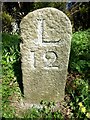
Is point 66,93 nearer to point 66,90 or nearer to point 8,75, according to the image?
point 66,90

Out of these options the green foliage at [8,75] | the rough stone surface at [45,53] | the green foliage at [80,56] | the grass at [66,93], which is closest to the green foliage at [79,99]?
the grass at [66,93]

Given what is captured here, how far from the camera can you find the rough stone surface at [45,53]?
3.49 metres

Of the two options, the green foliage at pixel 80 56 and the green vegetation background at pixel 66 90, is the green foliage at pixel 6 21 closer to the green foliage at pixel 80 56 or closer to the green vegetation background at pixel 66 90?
the green vegetation background at pixel 66 90

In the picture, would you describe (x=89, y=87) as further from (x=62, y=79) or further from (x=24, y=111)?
(x=24, y=111)

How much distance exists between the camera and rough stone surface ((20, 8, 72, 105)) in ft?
11.4

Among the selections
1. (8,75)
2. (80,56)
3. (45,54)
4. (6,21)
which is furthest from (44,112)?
(6,21)

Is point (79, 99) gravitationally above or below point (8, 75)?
below

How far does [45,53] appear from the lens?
12.1 ft

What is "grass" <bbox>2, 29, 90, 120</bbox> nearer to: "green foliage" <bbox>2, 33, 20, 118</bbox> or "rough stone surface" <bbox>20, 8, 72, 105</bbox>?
"green foliage" <bbox>2, 33, 20, 118</bbox>

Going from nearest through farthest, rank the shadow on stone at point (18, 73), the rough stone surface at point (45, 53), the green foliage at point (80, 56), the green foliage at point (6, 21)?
1. the rough stone surface at point (45, 53)
2. the shadow on stone at point (18, 73)
3. the green foliage at point (80, 56)
4. the green foliage at point (6, 21)

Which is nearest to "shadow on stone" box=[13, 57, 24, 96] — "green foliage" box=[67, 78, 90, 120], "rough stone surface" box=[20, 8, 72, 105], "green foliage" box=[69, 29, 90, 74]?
"rough stone surface" box=[20, 8, 72, 105]

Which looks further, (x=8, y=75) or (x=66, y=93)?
(x=8, y=75)

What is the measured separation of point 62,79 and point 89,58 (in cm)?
139

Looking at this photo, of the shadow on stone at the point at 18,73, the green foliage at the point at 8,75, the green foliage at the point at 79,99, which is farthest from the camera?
the shadow on stone at the point at 18,73
